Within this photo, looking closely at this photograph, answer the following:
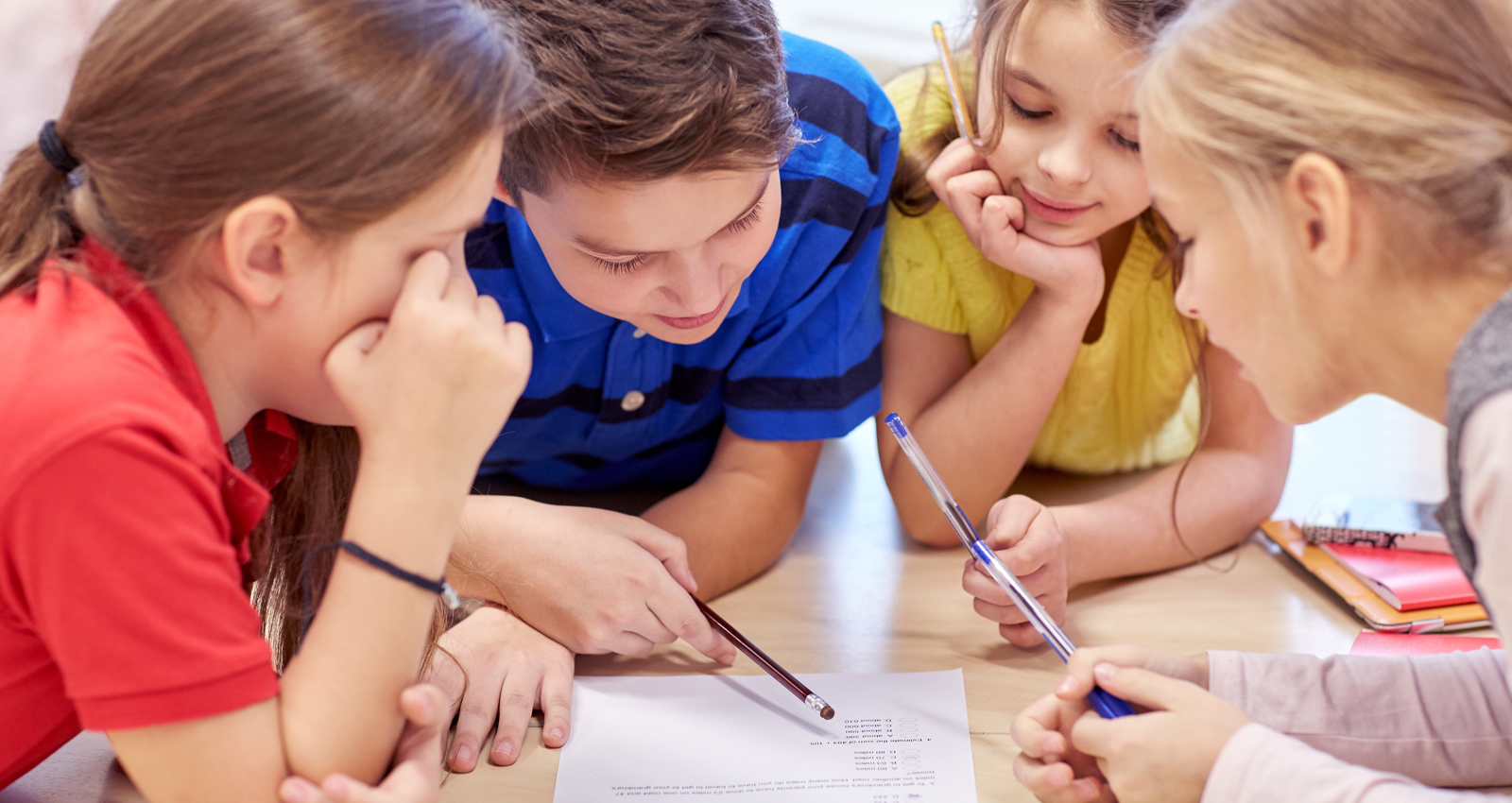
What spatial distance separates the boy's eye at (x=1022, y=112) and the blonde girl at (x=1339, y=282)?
0.23 meters

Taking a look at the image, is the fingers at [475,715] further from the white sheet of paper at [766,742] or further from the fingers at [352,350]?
the fingers at [352,350]

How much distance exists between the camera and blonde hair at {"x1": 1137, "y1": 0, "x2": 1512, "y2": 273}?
539 millimetres

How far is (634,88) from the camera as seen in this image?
684 millimetres

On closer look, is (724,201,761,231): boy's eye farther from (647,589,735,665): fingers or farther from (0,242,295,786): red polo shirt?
(0,242,295,786): red polo shirt

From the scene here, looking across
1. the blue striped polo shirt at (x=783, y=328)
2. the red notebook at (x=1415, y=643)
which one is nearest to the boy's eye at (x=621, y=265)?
the blue striped polo shirt at (x=783, y=328)

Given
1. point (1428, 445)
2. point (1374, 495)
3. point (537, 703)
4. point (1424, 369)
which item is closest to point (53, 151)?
point (537, 703)

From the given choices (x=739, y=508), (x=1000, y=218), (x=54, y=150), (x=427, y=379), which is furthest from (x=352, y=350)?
(x=1000, y=218)

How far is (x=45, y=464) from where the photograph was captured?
0.49 metres

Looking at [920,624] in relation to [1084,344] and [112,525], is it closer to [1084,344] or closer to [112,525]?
[1084,344]

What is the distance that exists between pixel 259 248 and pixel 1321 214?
503 mm

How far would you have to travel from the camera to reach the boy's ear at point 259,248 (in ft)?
1.78

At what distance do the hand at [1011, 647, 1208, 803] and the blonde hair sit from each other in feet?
0.79

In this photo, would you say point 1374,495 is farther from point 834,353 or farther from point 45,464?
point 45,464

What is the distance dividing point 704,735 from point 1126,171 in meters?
0.50
